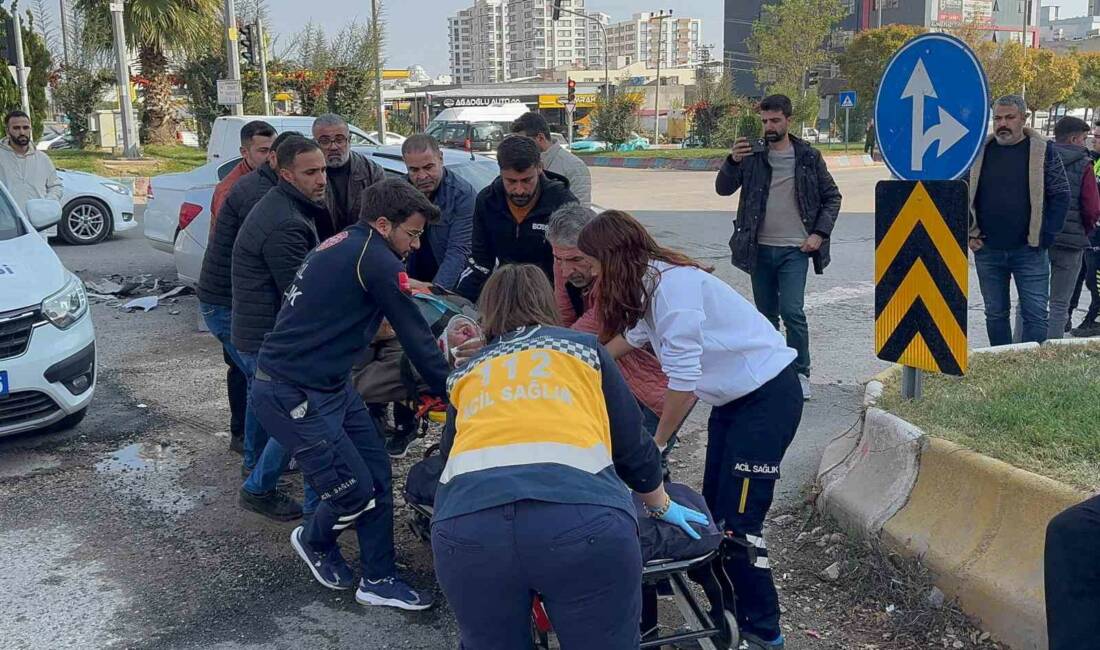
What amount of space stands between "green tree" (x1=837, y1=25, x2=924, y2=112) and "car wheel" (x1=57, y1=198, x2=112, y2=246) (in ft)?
149

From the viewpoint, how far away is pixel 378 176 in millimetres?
6418

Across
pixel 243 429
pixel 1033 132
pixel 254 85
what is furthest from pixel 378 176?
pixel 254 85

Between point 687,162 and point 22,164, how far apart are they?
25.0 metres

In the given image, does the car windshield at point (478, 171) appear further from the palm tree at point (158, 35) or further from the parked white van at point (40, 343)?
the palm tree at point (158, 35)

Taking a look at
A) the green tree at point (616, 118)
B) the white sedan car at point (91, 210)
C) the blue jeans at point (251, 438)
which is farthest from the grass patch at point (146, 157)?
the green tree at point (616, 118)

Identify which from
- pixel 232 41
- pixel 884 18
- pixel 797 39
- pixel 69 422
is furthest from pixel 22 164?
pixel 884 18

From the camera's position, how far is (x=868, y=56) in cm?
5425

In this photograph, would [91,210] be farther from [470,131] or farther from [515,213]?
[470,131]

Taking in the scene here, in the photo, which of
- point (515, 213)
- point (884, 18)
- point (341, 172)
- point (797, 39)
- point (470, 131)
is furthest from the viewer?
point (884, 18)

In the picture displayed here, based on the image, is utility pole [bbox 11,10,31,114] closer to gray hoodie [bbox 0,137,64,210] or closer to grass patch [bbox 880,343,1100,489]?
gray hoodie [bbox 0,137,64,210]

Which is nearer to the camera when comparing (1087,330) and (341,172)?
(341,172)

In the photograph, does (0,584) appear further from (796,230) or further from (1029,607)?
(796,230)

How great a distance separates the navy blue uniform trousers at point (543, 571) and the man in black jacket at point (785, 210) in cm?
423

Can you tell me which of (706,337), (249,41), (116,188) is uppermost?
(249,41)
